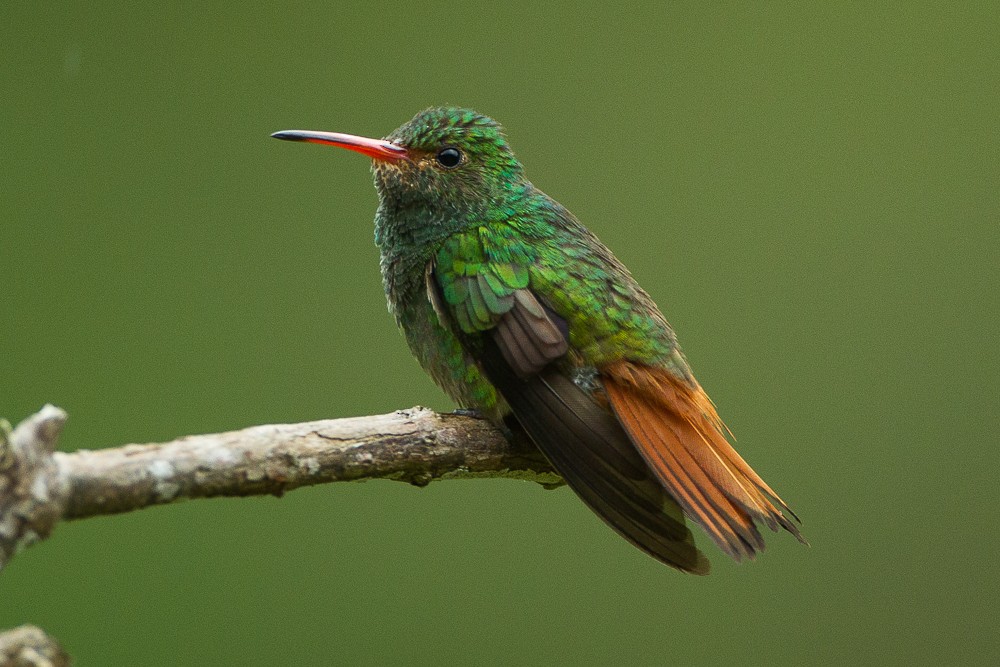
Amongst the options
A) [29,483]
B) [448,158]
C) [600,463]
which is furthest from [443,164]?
[29,483]

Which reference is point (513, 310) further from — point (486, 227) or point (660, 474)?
point (660, 474)

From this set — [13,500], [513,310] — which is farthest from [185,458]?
[513,310]

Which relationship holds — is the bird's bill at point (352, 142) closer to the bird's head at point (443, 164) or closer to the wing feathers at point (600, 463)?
the bird's head at point (443, 164)

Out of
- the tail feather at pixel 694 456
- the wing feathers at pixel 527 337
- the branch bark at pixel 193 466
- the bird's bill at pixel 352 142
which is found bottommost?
the tail feather at pixel 694 456

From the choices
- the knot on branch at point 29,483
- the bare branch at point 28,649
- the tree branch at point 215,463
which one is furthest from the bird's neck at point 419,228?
the bare branch at point 28,649

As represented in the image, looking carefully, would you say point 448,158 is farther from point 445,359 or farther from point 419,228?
point 445,359

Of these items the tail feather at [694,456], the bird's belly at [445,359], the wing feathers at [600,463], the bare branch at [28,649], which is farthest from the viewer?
the bird's belly at [445,359]

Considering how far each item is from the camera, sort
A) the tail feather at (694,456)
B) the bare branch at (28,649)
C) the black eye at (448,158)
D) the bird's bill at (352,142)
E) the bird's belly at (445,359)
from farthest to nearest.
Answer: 1. the black eye at (448,158)
2. the bird's bill at (352,142)
3. the bird's belly at (445,359)
4. the tail feather at (694,456)
5. the bare branch at (28,649)
